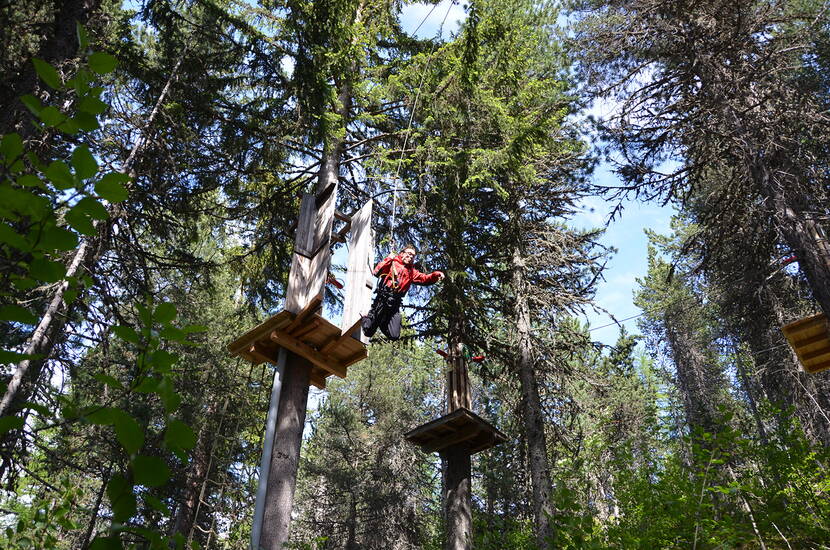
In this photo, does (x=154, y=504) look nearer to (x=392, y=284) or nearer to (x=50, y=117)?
(x=50, y=117)

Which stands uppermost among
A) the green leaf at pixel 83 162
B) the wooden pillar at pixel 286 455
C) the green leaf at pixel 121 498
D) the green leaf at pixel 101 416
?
the wooden pillar at pixel 286 455

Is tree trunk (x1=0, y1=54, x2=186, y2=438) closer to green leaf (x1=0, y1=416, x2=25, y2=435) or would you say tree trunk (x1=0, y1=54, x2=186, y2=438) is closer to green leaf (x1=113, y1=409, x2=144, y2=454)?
green leaf (x1=0, y1=416, x2=25, y2=435)

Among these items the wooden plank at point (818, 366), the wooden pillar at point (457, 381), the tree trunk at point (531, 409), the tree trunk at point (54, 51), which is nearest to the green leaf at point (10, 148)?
the tree trunk at point (54, 51)

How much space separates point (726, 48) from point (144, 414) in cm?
1466

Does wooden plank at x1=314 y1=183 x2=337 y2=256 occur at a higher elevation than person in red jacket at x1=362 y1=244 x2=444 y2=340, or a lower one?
higher

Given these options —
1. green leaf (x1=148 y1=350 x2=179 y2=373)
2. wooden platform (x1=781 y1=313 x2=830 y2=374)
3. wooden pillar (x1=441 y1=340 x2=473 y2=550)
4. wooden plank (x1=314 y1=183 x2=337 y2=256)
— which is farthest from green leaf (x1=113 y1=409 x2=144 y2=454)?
wooden pillar (x1=441 y1=340 x2=473 y2=550)

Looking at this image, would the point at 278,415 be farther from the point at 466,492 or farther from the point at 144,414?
the point at 144,414

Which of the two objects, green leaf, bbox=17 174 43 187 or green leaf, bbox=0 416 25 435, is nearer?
green leaf, bbox=0 416 25 435

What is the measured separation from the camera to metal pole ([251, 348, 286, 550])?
6562 mm

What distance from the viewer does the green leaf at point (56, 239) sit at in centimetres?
125

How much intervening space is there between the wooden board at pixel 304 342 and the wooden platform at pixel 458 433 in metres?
3.19

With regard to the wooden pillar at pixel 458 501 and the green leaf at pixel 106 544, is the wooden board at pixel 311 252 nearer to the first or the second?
the wooden pillar at pixel 458 501

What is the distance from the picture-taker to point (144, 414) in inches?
592

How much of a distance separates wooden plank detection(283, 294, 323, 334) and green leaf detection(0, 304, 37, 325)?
20.2 ft
